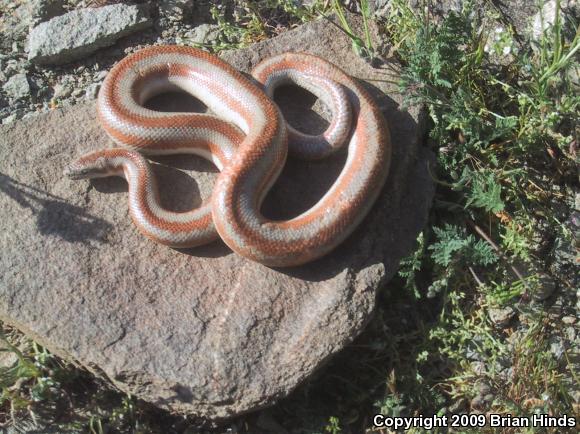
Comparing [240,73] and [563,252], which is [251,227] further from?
[563,252]

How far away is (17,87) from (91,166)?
6.57 feet

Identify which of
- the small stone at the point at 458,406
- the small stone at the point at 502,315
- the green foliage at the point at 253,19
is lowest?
the small stone at the point at 458,406

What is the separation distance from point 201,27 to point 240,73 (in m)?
1.68

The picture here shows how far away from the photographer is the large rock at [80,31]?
682cm

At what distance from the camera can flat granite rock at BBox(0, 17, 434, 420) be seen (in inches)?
191

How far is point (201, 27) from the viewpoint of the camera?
7.11 m

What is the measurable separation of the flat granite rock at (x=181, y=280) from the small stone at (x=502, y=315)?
952 millimetres

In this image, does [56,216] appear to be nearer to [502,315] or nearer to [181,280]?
[181,280]

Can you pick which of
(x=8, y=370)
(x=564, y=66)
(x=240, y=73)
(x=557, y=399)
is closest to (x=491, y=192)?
(x=564, y=66)

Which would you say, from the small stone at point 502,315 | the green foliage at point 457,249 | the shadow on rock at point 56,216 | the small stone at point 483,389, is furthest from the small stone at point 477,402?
the shadow on rock at point 56,216

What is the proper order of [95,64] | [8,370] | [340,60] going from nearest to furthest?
[8,370], [340,60], [95,64]

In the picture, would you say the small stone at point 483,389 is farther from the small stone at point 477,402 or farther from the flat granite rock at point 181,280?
the flat granite rock at point 181,280

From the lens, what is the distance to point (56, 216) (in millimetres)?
5445

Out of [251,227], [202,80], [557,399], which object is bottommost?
[557,399]
